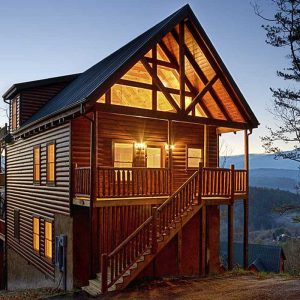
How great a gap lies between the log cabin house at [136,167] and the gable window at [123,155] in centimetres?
4

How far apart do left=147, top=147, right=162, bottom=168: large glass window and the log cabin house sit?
0.16 ft

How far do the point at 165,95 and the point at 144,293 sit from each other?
7.44 meters

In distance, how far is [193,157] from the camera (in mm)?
17859

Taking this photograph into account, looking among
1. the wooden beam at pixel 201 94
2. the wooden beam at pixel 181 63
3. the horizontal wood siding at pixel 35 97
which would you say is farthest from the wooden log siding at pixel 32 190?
the wooden beam at pixel 201 94

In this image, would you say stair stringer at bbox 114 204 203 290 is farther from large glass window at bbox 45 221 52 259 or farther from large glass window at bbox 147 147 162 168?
large glass window at bbox 45 221 52 259

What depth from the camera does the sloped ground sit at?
10734 mm

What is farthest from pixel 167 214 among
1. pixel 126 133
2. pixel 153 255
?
pixel 126 133

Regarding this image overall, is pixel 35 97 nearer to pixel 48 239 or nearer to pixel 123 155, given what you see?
pixel 123 155

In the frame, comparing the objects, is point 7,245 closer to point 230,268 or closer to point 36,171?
point 36,171

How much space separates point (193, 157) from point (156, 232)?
6325 millimetres

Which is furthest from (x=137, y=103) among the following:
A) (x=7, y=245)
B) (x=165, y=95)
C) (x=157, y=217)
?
(x=7, y=245)

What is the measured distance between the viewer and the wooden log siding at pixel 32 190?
48.5ft

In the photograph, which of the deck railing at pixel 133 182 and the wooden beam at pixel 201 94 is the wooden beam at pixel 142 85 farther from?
the deck railing at pixel 133 182

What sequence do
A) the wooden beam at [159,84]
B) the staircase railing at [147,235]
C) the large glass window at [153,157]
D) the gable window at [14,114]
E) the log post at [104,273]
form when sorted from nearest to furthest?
the log post at [104,273] → the staircase railing at [147,235] → the wooden beam at [159,84] → the large glass window at [153,157] → the gable window at [14,114]
